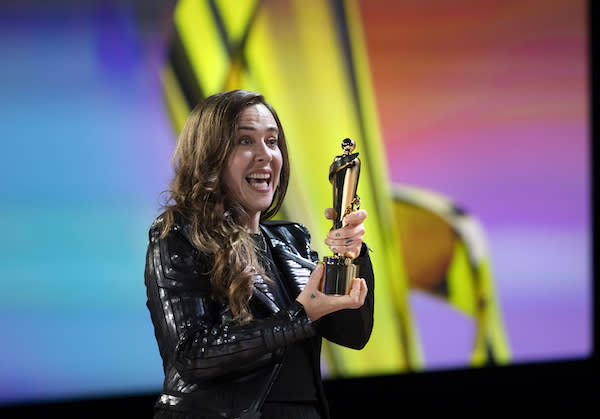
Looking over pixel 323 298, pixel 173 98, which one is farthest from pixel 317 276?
pixel 173 98

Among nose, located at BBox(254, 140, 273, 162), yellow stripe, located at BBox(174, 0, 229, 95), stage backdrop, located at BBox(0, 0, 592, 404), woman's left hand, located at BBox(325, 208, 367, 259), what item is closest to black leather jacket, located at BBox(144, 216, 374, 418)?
woman's left hand, located at BBox(325, 208, 367, 259)

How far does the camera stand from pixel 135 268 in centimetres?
329

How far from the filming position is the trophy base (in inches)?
46.0

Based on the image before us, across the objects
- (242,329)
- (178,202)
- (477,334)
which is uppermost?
(178,202)

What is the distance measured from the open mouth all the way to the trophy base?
0.27m

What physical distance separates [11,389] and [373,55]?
2693mm

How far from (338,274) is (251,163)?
0.34 meters

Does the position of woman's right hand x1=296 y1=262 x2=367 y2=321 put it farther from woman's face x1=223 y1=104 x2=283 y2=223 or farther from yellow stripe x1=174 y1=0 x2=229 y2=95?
yellow stripe x1=174 y1=0 x2=229 y2=95

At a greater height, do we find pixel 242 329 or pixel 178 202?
pixel 178 202

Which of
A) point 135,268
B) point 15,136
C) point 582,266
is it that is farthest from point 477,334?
point 15,136

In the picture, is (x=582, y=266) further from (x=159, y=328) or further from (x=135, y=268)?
(x=159, y=328)

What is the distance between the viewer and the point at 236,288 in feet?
4.03

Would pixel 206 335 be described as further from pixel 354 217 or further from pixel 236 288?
pixel 354 217

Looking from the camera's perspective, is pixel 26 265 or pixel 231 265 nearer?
pixel 231 265
